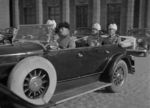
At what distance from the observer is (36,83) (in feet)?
11.9

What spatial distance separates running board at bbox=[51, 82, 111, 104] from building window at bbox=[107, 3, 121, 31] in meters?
19.2

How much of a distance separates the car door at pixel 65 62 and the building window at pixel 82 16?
823 inches

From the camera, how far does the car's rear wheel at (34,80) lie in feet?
11.0

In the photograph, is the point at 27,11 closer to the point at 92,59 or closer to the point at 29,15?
the point at 29,15

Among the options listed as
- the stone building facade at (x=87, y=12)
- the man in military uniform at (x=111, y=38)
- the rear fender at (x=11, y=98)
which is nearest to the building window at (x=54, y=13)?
the stone building facade at (x=87, y=12)

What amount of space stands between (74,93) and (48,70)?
2.51ft

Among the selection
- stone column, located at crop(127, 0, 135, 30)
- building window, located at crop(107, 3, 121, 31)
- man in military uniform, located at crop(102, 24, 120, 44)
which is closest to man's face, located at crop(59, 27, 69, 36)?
man in military uniform, located at crop(102, 24, 120, 44)

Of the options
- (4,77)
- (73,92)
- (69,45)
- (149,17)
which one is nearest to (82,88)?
(73,92)

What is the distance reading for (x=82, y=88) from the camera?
178 inches

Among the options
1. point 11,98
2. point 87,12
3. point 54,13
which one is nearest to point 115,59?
point 11,98

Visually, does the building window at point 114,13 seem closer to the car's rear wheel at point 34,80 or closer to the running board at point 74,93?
the running board at point 74,93

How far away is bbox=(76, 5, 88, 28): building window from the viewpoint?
25.0m

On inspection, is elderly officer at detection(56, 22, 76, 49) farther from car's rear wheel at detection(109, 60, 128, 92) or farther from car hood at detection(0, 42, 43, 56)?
car's rear wheel at detection(109, 60, 128, 92)

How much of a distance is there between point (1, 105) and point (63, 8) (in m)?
21.1
